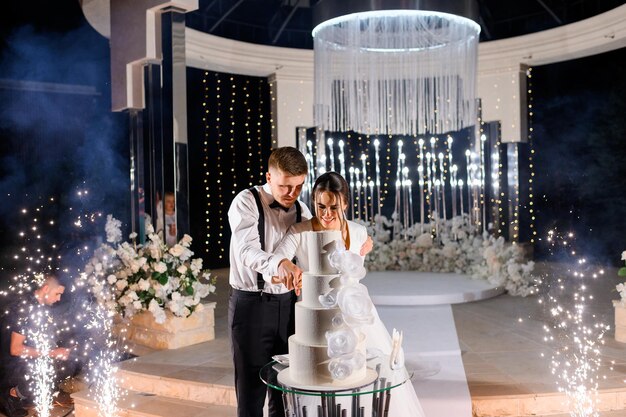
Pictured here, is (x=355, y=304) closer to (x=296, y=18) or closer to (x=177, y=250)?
(x=177, y=250)

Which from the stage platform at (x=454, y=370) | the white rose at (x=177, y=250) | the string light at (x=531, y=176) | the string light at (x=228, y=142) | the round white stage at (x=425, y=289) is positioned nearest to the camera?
the stage platform at (x=454, y=370)

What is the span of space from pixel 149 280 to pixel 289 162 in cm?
284

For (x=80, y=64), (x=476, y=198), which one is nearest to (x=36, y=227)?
(x=80, y=64)

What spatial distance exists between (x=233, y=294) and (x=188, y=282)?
2347 mm

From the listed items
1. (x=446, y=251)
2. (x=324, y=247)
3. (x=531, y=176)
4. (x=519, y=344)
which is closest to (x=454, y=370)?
(x=519, y=344)

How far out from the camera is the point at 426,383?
3934 mm

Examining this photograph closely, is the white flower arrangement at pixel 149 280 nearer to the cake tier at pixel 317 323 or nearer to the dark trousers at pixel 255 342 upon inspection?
the dark trousers at pixel 255 342

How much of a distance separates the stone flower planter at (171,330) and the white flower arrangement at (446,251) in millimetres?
3546

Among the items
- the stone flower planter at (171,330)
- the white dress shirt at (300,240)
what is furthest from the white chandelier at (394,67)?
the white dress shirt at (300,240)

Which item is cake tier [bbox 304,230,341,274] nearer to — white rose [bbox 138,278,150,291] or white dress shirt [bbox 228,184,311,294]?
white dress shirt [bbox 228,184,311,294]

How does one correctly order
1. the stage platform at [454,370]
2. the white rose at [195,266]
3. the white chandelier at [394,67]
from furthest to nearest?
the white chandelier at [394,67]
the white rose at [195,266]
the stage platform at [454,370]

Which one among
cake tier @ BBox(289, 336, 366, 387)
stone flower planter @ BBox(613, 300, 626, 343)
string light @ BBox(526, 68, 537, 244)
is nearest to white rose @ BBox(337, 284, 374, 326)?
cake tier @ BBox(289, 336, 366, 387)

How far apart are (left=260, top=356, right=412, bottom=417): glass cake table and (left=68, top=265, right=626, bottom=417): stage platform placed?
0.85 ft

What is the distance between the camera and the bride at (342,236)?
2488mm
